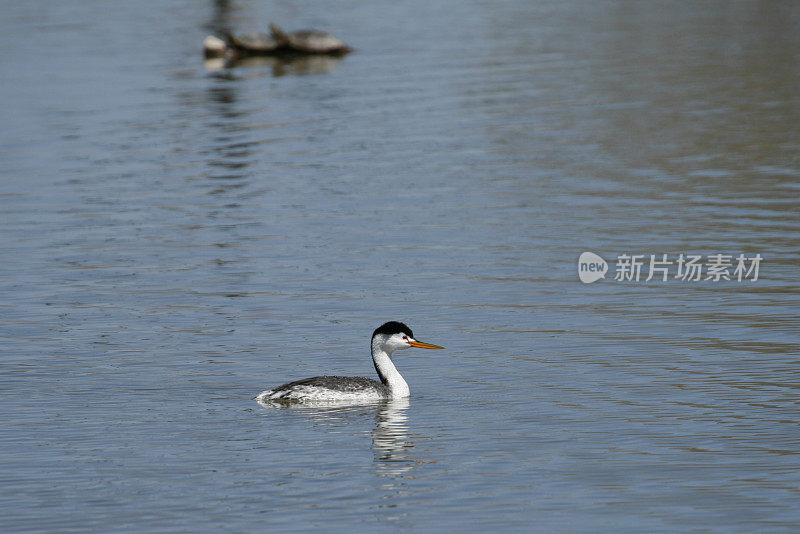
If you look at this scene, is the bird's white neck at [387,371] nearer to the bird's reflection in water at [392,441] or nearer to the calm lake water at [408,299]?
the bird's reflection in water at [392,441]

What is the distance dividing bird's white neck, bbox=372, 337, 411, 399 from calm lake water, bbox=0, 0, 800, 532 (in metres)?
0.27

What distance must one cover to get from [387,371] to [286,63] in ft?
125

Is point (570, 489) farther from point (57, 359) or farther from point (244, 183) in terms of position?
point (244, 183)

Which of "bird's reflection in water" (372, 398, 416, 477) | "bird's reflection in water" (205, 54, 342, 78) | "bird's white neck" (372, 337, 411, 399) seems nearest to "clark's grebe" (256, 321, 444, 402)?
"bird's white neck" (372, 337, 411, 399)

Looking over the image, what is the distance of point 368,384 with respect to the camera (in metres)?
15.4

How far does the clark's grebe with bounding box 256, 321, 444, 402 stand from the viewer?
49.2 ft

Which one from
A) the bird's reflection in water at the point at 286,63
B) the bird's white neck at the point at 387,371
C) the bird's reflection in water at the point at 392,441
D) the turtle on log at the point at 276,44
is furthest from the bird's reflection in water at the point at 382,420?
the turtle on log at the point at 276,44

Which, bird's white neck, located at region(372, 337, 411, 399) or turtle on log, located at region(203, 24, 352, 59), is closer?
bird's white neck, located at region(372, 337, 411, 399)

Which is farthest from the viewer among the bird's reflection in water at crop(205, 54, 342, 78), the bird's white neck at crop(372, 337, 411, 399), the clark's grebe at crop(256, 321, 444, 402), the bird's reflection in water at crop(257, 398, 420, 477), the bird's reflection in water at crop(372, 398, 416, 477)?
the bird's reflection in water at crop(205, 54, 342, 78)

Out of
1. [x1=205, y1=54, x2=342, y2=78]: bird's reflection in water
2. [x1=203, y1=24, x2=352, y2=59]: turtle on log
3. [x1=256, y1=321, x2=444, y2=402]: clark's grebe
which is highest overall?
[x1=203, y1=24, x2=352, y2=59]: turtle on log

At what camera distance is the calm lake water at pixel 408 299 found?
12.7m

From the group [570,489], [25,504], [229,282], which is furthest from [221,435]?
[229,282]

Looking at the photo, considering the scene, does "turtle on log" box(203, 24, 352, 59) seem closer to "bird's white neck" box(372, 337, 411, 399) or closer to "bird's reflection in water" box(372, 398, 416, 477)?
"bird's white neck" box(372, 337, 411, 399)

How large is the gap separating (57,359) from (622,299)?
7.62 meters
